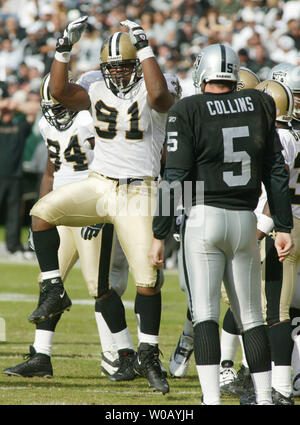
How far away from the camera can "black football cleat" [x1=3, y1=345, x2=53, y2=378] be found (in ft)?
18.5

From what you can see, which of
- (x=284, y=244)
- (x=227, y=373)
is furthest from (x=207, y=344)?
(x=227, y=373)

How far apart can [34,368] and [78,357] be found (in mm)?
810

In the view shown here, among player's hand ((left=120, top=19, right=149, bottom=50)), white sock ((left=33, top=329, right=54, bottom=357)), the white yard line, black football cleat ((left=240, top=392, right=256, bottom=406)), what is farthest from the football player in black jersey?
the white yard line

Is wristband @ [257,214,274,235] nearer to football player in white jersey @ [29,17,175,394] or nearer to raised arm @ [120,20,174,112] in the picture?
football player in white jersey @ [29,17,175,394]

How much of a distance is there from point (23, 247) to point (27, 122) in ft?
6.82

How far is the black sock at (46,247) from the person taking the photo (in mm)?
5199

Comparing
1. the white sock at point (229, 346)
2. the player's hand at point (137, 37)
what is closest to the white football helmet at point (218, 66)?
the player's hand at point (137, 37)

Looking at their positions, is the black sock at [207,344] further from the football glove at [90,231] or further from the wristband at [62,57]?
the wristband at [62,57]

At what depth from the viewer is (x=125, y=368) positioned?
5.73m

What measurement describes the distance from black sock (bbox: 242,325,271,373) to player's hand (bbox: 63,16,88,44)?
7.16ft

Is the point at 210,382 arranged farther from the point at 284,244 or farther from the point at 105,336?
the point at 105,336

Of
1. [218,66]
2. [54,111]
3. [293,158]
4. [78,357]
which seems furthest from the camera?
[78,357]
